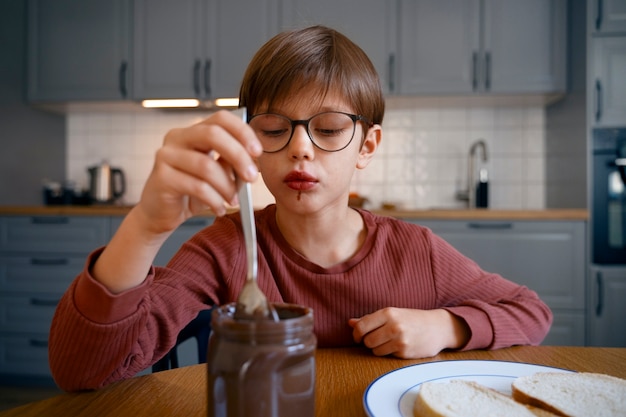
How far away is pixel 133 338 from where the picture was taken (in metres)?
0.68

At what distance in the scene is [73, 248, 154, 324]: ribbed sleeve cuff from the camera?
0.62m

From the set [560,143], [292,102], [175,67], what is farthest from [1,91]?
[560,143]

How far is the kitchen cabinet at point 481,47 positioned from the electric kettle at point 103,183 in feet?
6.15

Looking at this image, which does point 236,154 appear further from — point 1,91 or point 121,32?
point 1,91

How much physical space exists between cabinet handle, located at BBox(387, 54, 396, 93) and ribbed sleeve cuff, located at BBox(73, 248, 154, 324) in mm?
2453

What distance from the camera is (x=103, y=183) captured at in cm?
318

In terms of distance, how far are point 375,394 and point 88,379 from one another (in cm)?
36

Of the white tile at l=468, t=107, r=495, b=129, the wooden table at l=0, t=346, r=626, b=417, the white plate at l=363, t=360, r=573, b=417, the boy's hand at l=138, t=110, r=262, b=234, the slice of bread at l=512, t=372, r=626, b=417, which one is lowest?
the wooden table at l=0, t=346, r=626, b=417

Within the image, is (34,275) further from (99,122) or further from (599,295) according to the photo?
(599,295)

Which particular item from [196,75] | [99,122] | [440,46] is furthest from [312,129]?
[99,122]

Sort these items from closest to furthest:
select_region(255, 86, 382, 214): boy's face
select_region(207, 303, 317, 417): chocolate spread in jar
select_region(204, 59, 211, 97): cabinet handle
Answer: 1. select_region(207, 303, 317, 417): chocolate spread in jar
2. select_region(255, 86, 382, 214): boy's face
3. select_region(204, 59, 211, 97): cabinet handle

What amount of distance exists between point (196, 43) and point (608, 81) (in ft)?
7.38

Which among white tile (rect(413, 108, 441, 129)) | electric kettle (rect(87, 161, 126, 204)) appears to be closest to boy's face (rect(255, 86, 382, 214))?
white tile (rect(413, 108, 441, 129))

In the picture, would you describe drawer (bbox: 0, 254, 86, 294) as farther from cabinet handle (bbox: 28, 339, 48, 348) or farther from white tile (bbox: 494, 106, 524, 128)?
white tile (bbox: 494, 106, 524, 128)
